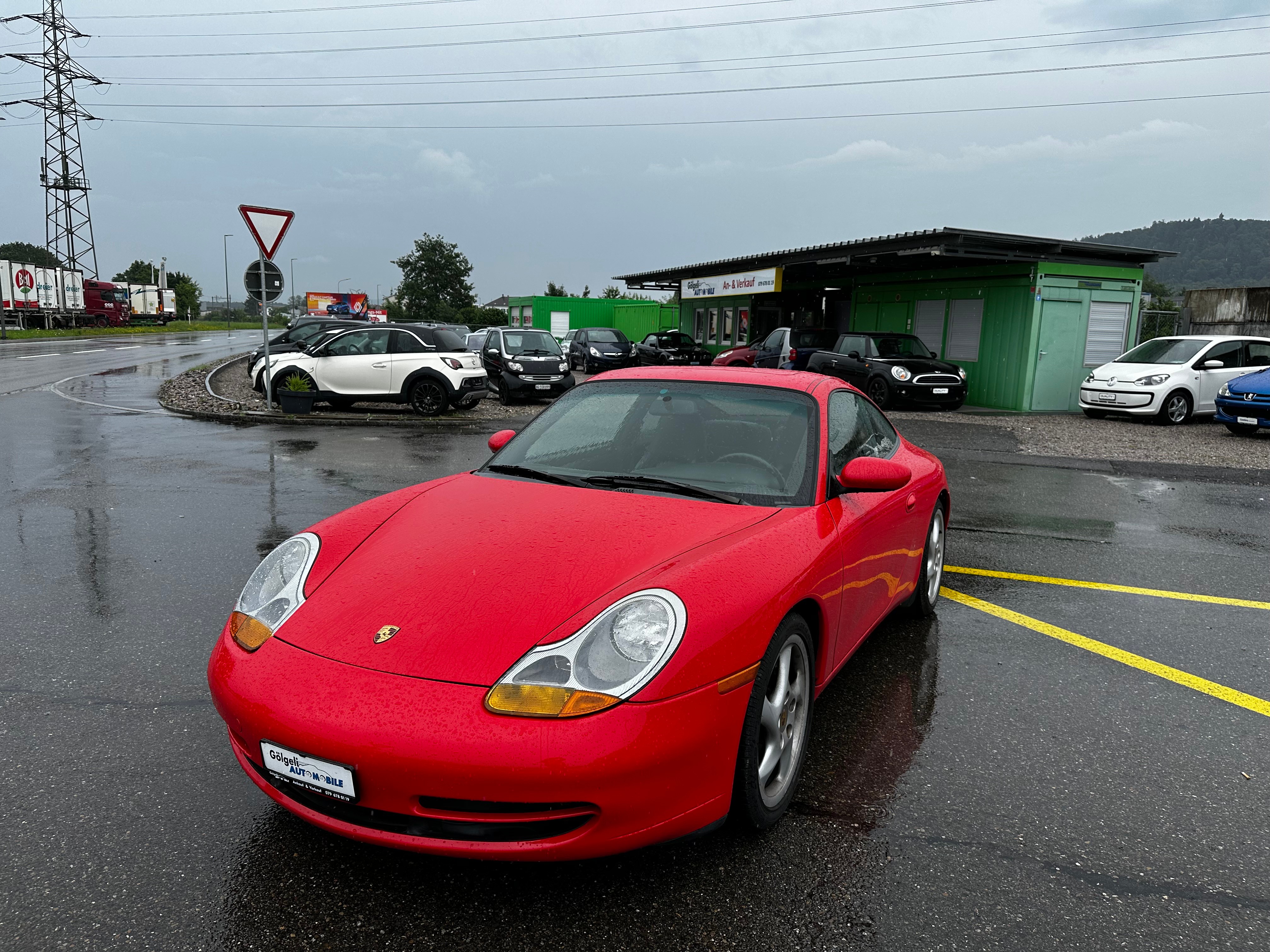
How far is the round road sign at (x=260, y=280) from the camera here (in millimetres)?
→ 14508

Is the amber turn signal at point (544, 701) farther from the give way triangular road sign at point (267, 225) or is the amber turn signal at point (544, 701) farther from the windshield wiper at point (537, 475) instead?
the give way triangular road sign at point (267, 225)

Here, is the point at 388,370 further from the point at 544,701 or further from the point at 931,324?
the point at 931,324

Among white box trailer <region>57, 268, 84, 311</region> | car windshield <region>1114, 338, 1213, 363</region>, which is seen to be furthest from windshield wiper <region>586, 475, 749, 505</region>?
white box trailer <region>57, 268, 84, 311</region>

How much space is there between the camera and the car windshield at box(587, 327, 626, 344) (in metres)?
27.9

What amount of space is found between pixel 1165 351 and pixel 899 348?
4995 mm

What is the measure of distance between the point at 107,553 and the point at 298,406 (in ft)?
29.5

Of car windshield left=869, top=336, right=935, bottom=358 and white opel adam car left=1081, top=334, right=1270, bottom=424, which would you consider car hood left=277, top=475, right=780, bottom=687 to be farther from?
car windshield left=869, top=336, right=935, bottom=358

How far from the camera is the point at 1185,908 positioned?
2.40m

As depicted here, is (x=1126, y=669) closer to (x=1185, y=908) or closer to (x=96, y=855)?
(x=1185, y=908)

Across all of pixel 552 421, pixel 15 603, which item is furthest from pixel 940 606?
pixel 15 603

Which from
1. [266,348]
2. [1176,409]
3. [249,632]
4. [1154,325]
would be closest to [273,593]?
[249,632]

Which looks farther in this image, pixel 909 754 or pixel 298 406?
pixel 298 406

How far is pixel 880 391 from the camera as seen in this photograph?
18.5 metres

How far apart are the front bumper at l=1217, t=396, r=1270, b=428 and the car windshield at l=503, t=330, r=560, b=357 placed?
1257cm
